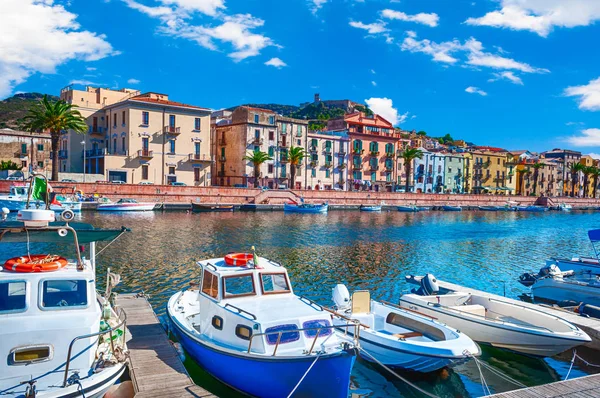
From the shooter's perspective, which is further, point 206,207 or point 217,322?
point 206,207

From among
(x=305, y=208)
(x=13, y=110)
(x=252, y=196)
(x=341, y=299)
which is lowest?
(x=341, y=299)

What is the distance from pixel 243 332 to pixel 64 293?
3.70 m

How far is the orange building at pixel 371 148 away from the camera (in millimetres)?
98750

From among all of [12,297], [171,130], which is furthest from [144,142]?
[12,297]

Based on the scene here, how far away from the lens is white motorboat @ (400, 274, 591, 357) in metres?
13.7

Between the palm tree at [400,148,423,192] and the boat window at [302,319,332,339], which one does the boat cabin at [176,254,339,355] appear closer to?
the boat window at [302,319,332,339]

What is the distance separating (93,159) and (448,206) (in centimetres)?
6428

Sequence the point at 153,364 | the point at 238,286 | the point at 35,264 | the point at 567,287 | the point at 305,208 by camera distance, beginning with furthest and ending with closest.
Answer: the point at 305,208
the point at 567,287
the point at 238,286
the point at 153,364
the point at 35,264

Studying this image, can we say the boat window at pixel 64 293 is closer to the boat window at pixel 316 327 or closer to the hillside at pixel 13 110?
the boat window at pixel 316 327

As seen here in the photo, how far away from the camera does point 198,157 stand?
7588 cm

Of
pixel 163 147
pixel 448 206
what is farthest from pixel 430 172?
pixel 163 147

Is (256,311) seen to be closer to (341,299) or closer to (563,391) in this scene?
(341,299)

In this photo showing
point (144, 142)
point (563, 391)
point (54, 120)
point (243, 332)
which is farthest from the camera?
point (144, 142)

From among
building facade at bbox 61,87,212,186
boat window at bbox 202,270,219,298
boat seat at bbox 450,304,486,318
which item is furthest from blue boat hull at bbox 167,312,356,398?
building facade at bbox 61,87,212,186
